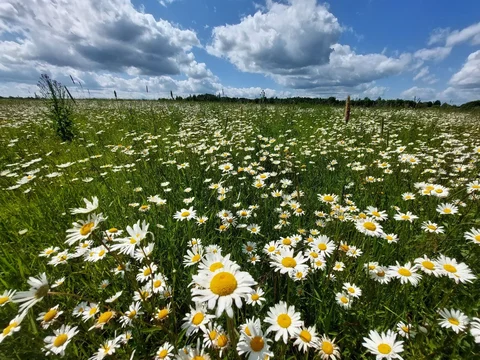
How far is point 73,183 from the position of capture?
4.05 m

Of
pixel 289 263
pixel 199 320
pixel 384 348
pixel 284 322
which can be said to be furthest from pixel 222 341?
pixel 384 348

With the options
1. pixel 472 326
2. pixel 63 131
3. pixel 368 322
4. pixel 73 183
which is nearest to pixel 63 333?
pixel 368 322

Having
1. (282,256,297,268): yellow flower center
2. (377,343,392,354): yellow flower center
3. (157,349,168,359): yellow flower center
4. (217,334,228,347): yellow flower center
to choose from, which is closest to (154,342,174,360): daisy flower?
(157,349,168,359): yellow flower center

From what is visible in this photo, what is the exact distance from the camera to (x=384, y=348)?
1.21 metres

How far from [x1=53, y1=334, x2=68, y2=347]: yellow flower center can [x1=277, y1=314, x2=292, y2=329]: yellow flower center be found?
3.97 ft

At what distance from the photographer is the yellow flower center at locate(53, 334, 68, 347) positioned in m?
1.31

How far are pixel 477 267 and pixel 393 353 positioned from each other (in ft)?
4.75

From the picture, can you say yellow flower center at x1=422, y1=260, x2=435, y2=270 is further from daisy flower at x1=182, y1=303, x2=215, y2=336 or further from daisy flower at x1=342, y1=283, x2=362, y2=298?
daisy flower at x1=182, y1=303, x2=215, y2=336

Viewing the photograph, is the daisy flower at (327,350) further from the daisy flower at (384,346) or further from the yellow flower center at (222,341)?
the yellow flower center at (222,341)

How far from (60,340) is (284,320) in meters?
1.26

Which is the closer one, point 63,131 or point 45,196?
point 45,196

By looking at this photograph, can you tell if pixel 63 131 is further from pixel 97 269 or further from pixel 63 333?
pixel 63 333

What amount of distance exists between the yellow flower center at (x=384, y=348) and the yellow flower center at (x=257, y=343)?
639mm

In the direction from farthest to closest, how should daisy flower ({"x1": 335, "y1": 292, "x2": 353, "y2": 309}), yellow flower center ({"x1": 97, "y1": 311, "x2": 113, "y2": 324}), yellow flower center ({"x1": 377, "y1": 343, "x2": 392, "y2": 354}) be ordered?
daisy flower ({"x1": 335, "y1": 292, "x2": 353, "y2": 309}) → yellow flower center ({"x1": 97, "y1": 311, "x2": 113, "y2": 324}) → yellow flower center ({"x1": 377, "y1": 343, "x2": 392, "y2": 354})
